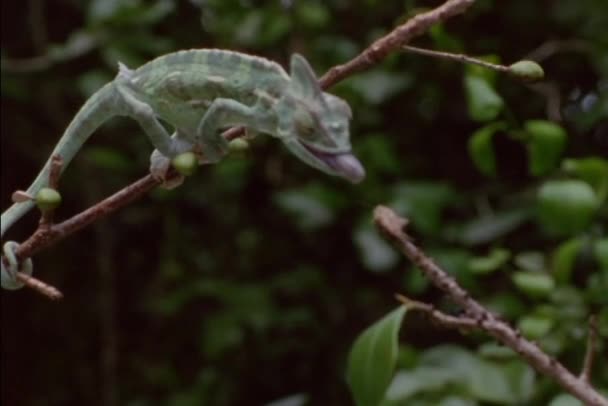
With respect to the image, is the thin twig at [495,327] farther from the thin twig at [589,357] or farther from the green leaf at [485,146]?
the green leaf at [485,146]

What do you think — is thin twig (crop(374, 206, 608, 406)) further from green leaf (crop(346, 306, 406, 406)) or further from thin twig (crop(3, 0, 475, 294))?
thin twig (crop(3, 0, 475, 294))

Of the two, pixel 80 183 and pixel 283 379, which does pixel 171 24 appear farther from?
pixel 283 379

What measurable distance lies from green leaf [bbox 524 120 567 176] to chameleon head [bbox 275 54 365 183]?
0.80 meters

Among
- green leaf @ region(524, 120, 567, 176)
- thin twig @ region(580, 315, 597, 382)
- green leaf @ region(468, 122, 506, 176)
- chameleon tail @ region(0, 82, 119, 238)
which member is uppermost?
chameleon tail @ region(0, 82, 119, 238)

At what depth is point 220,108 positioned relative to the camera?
2.02 ft

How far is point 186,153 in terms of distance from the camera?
25.2 inches

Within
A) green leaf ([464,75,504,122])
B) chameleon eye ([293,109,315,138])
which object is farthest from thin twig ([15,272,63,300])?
green leaf ([464,75,504,122])

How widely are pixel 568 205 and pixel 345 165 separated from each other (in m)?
0.83

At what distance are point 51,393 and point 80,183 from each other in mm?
382

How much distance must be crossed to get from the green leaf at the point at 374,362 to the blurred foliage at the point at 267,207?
0.48 meters

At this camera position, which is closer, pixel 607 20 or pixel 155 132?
pixel 155 132

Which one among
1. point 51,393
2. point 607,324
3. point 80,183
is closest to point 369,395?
point 607,324

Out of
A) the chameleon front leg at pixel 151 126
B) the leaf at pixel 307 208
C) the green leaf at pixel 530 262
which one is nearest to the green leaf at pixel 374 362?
the green leaf at pixel 530 262

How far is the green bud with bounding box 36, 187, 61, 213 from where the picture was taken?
0.70 metres
